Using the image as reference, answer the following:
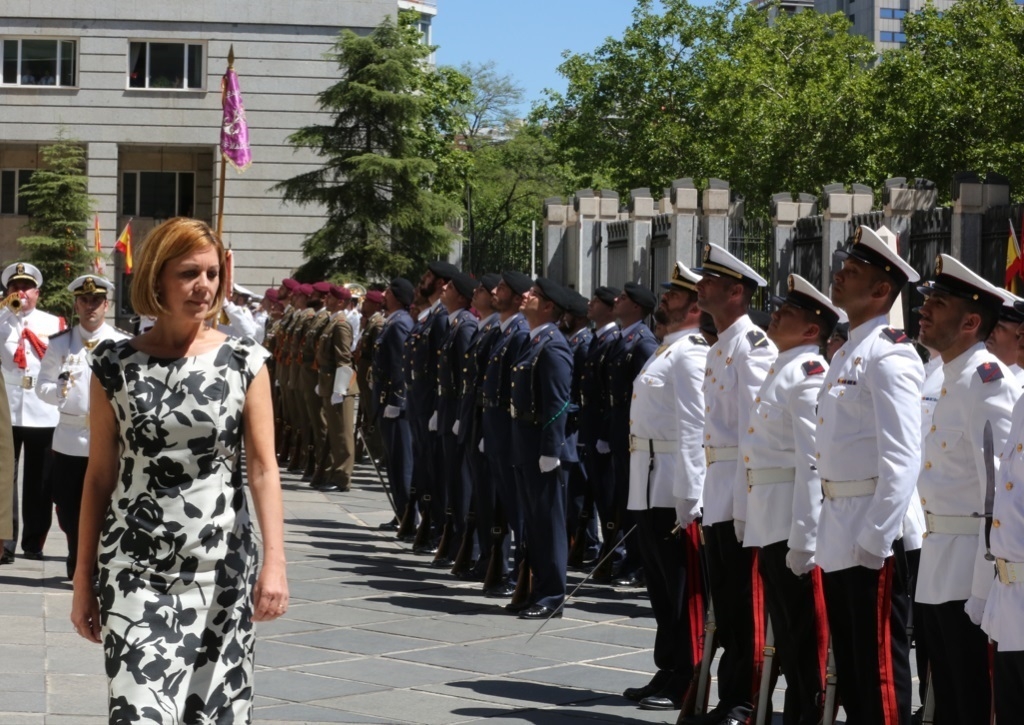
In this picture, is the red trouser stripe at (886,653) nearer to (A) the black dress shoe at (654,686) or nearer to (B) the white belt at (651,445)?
(A) the black dress shoe at (654,686)

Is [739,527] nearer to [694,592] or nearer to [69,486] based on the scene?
[694,592]

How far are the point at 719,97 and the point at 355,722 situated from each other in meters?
44.4

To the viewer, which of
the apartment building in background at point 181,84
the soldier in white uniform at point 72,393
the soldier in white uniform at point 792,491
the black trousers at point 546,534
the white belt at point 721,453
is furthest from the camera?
the apartment building in background at point 181,84

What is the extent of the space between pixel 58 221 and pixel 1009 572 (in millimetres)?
41102

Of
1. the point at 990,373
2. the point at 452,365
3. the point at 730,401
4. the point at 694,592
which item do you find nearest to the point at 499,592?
the point at 452,365

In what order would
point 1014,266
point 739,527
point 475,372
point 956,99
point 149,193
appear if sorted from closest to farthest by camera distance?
point 739,527 → point 1014,266 → point 475,372 → point 956,99 → point 149,193

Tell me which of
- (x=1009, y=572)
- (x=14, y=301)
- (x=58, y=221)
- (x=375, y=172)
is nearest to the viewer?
(x=1009, y=572)

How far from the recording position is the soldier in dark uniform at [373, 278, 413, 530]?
1477 cm

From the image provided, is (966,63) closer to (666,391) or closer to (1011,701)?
(666,391)

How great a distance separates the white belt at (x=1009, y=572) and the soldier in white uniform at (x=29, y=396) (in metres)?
8.57

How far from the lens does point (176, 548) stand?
4.64 metres

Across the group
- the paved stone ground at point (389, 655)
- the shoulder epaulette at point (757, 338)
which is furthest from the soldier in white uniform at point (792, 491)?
the paved stone ground at point (389, 655)

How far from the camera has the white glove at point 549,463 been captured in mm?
10102

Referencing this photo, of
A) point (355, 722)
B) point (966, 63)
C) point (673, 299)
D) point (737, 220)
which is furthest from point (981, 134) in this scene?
point (355, 722)
